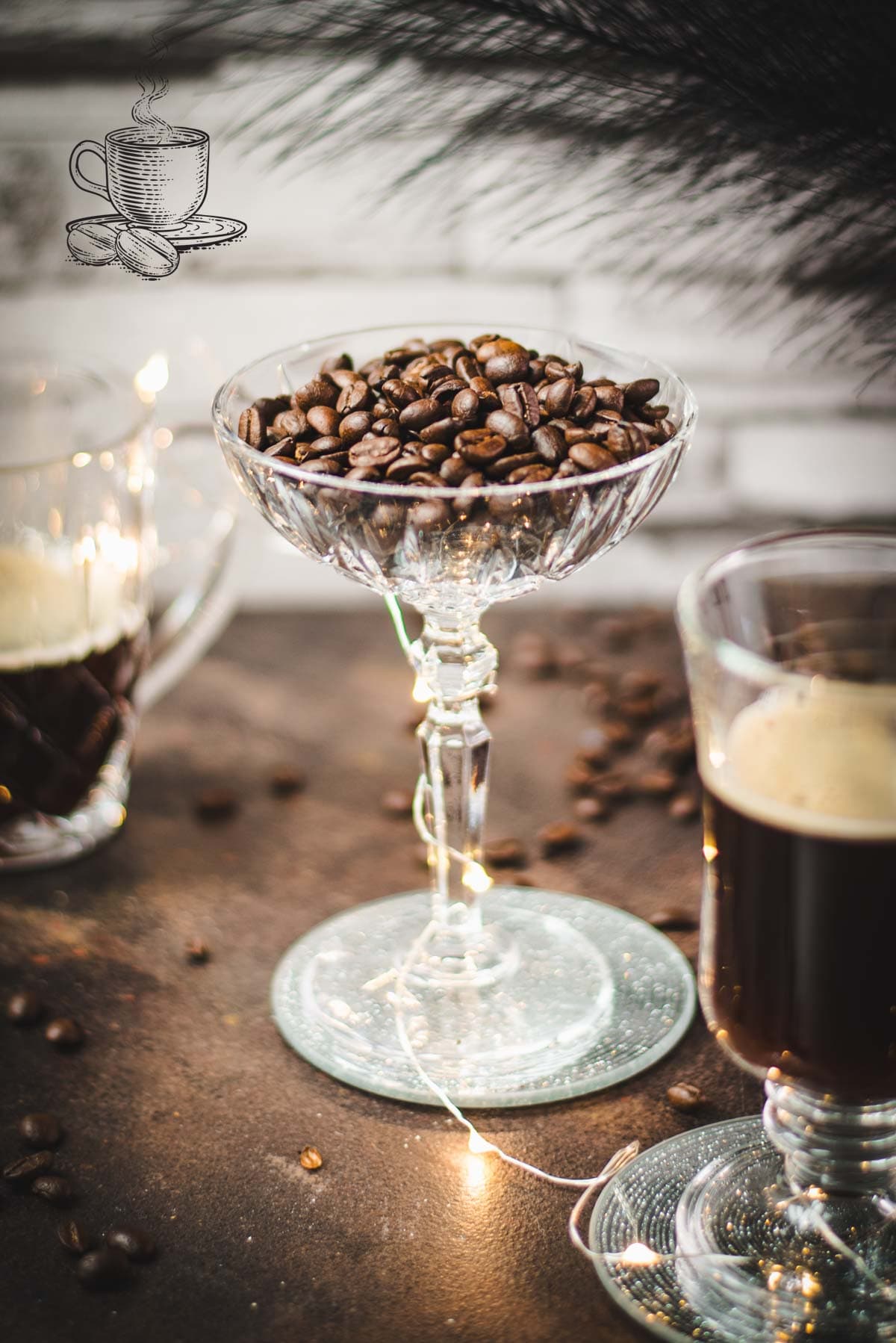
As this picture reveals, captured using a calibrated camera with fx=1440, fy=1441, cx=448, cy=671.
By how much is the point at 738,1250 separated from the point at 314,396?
1.87 feet

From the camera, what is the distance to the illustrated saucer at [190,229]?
96cm

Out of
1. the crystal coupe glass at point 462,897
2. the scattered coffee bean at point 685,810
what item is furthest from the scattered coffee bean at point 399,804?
the scattered coffee bean at point 685,810

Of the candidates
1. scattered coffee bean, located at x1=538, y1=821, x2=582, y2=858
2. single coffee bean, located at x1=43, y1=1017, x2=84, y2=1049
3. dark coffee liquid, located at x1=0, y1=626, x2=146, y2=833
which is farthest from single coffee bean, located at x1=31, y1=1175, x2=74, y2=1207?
scattered coffee bean, located at x1=538, y1=821, x2=582, y2=858

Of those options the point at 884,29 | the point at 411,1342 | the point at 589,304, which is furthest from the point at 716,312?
the point at 411,1342

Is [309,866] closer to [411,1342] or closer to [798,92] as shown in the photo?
[411,1342]

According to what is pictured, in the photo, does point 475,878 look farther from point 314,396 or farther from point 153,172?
point 153,172

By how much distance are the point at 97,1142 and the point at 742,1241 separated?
404 millimetres

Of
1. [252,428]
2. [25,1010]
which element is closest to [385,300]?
[252,428]

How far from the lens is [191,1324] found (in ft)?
2.54

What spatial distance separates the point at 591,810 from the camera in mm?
1283

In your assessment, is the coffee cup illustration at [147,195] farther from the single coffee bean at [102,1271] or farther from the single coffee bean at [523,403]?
the single coffee bean at [102,1271]

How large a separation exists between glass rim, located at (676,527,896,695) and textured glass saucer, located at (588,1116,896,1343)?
307 mm

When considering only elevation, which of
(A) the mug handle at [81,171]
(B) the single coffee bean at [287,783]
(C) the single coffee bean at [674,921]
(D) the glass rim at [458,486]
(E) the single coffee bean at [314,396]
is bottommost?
(B) the single coffee bean at [287,783]

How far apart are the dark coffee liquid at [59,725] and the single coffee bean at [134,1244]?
471mm
